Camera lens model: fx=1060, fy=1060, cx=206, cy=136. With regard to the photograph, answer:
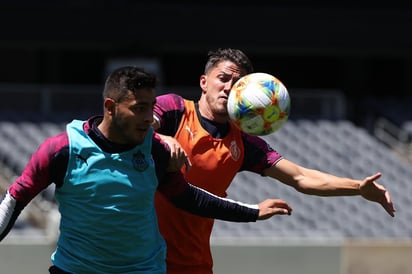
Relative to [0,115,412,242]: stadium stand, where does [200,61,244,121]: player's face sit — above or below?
above

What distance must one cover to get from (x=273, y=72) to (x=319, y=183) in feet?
48.3

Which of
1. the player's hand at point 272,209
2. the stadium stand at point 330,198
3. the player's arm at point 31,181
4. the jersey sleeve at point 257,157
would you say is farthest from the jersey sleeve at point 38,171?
the stadium stand at point 330,198

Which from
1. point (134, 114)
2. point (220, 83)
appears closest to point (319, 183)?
point (220, 83)

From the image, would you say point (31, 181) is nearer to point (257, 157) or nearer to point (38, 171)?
point (38, 171)

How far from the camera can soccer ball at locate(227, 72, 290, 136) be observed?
6.42 meters

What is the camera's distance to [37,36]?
60.6 feet

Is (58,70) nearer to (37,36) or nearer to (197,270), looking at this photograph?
(37,36)

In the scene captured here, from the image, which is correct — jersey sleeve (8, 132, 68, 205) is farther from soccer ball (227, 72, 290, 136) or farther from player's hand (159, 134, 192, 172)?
soccer ball (227, 72, 290, 136)

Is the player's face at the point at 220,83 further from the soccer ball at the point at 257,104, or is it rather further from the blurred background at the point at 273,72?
the blurred background at the point at 273,72

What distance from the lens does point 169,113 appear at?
6.46 meters

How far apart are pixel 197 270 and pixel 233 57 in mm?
1335

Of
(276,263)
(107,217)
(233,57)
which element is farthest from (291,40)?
(107,217)

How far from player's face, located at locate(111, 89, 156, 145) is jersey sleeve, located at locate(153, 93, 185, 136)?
0.96m

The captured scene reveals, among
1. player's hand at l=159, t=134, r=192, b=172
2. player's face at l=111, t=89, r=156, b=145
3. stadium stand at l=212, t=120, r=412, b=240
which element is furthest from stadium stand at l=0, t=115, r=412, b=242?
player's face at l=111, t=89, r=156, b=145
